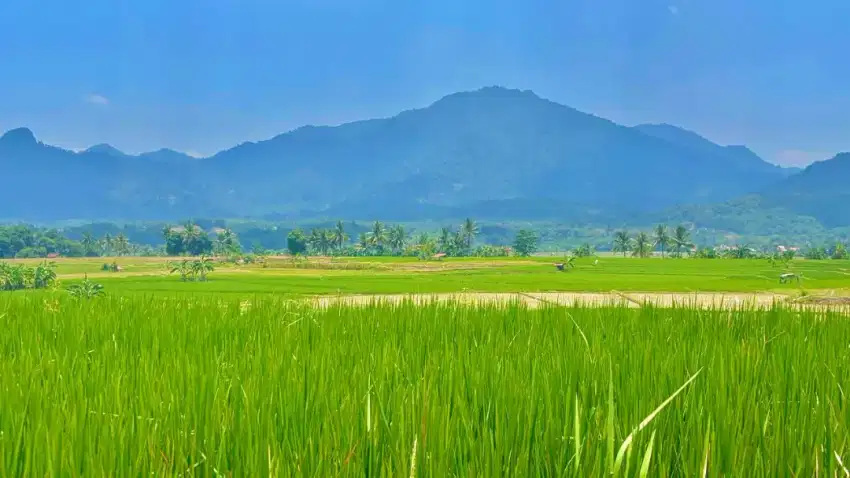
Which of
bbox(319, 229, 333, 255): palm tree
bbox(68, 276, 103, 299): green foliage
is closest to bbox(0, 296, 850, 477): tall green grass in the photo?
bbox(68, 276, 103, 299): green foliage

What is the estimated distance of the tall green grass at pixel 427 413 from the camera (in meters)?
1.42

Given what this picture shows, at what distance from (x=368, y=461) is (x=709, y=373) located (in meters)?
1.35

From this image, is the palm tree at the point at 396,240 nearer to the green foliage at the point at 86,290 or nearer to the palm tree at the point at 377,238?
the palm tree at the point at 377,238

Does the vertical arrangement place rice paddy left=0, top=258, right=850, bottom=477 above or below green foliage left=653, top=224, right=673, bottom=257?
below

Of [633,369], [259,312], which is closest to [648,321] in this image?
[633,369]

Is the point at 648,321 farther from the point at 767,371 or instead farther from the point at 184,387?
the point at 184,387

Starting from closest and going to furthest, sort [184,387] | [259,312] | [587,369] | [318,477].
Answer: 1. [318,477]
2. [184,387]
3. [587,369]
4. [259,312]

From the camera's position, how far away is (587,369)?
2.35 meters

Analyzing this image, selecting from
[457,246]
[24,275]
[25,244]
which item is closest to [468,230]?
[457,246]

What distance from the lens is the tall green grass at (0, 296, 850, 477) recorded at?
1.42 m

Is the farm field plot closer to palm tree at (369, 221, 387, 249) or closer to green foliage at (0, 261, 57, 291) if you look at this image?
green foliage at (0, 261, 57, 291)

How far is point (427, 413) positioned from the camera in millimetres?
1629

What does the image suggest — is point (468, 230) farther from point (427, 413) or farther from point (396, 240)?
point (427, 413)

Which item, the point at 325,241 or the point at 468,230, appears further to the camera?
the point at 325,241
